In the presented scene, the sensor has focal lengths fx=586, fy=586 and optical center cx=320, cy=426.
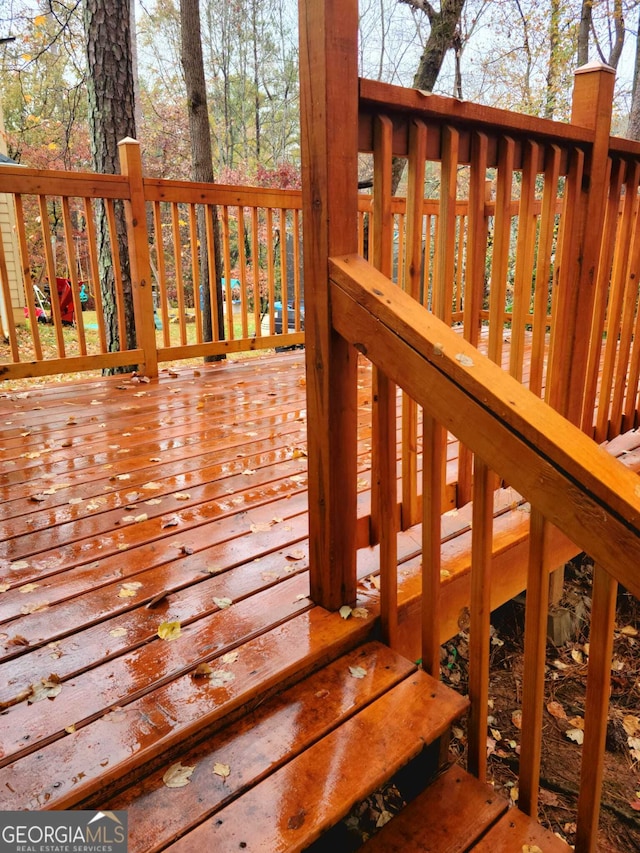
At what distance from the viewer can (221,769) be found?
1.24m

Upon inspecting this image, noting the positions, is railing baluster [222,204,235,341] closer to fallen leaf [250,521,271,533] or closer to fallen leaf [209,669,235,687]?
fallen leaf [250,521,271,533]

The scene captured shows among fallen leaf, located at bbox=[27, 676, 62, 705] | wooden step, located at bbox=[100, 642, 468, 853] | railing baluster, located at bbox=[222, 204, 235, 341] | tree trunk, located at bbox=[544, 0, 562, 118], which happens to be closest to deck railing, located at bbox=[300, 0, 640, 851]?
wooden step, located at bbox=[100, 642, 468, 853]

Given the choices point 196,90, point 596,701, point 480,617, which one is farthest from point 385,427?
point 196,90

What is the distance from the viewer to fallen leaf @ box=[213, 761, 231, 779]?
1224mm

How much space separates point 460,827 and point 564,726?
1706 mm

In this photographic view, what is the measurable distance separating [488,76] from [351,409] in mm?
18391

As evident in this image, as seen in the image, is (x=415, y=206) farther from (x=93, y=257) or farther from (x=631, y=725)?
(x=93, y=257)

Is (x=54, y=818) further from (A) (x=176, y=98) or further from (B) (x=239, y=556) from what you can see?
(A) (x=176, y=98)

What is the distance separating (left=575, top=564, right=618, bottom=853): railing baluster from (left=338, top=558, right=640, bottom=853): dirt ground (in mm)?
832

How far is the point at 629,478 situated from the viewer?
1074 mm

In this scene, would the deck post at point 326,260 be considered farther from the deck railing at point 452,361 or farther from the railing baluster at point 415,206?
the railing baluster at point 415,206

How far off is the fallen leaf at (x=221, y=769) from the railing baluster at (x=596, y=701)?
75cm

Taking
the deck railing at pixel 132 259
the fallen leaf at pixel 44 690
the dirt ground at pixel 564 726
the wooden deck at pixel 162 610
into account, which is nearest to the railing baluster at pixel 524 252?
the wooden deck at pixel 162 610

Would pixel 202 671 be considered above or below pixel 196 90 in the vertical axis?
below
